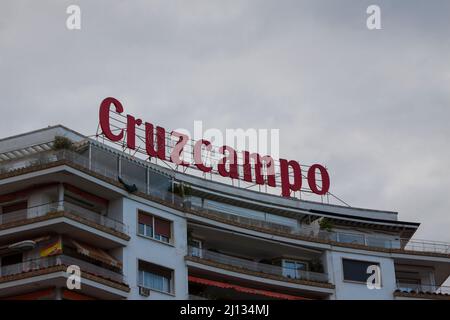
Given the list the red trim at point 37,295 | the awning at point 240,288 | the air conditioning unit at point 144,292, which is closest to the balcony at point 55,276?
the red trim at point 37,295

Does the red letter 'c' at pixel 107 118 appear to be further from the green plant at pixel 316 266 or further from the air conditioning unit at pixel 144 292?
the green plant at pixel 316 266

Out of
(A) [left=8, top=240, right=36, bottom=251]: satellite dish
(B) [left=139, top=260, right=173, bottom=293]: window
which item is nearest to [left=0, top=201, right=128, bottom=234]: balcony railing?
(A) [left=8, top=240, right=36, bottom=251]: satellite dish

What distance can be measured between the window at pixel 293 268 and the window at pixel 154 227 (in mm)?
11474

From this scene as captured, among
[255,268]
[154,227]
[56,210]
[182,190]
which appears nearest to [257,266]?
[255,268]

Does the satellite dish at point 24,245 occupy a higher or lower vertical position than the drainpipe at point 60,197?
lower

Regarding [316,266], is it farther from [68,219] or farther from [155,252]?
[68,219]

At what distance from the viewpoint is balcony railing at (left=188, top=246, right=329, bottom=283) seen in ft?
235

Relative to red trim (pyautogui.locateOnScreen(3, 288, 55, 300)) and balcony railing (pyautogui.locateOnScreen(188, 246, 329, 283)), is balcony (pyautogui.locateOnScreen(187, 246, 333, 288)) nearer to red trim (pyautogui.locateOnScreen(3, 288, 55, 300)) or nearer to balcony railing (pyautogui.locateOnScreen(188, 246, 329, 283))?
balcony railing (pyautogui.locateOnScreen(188, 246, 329, 283))

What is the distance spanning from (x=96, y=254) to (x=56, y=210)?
3.92m

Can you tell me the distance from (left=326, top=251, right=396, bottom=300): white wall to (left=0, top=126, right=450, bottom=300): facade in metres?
0.10

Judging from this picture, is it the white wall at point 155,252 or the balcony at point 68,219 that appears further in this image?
the white wall at point 155,252

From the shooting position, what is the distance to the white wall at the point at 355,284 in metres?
76.1
